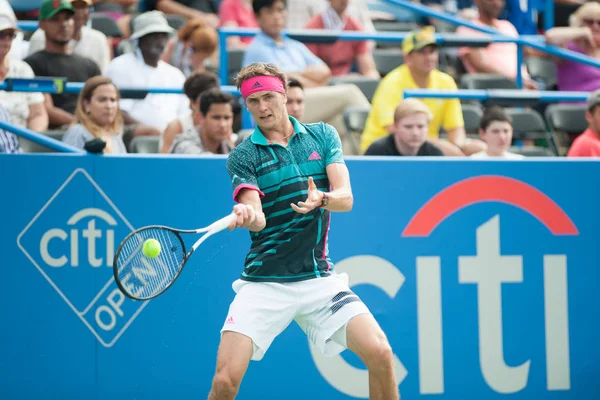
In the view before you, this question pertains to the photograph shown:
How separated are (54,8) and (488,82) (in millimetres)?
3745

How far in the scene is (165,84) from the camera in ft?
26.5

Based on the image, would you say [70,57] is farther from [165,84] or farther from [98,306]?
[98,306]

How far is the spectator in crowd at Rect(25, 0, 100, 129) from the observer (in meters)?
7.66

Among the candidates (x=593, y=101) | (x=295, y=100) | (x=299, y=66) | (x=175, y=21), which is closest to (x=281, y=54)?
(x=299, y=66)

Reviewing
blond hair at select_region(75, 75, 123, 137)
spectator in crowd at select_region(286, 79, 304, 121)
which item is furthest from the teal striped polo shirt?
blond hair at select_region(75, 75, 123, 137)

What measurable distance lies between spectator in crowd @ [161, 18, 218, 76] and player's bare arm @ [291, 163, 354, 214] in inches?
163

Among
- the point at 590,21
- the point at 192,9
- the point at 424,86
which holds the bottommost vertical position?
the point at 424,86

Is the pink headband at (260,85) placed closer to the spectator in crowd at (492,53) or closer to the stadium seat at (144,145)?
the stadium seat at (144,145)

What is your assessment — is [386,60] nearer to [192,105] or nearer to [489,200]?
[192,105]

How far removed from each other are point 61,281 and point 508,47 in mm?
5529

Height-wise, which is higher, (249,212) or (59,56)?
(59,56)

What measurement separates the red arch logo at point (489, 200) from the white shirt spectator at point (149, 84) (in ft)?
8.02

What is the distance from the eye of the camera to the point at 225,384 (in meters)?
4.57

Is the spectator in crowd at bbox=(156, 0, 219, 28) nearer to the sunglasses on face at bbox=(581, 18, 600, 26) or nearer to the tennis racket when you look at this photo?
the sunglasses on face at bbox=(581, 18, 600, 26)
